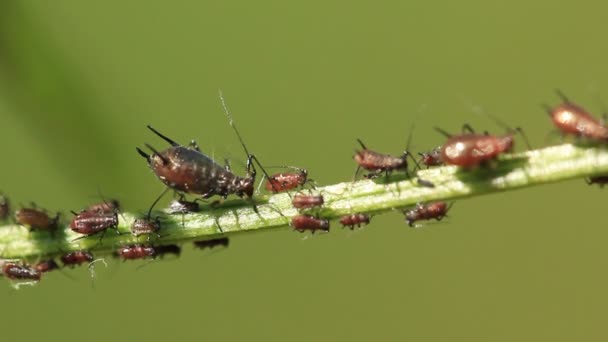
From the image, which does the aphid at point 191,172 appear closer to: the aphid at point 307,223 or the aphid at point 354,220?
the aphid at point 307,223

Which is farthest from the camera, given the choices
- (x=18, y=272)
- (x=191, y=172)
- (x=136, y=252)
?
(x=18, y=272)

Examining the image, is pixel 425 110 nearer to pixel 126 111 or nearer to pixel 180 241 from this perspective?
pixel 126 111

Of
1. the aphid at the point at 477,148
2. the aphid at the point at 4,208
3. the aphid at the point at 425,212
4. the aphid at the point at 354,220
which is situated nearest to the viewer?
the aphid at the point at 477,148

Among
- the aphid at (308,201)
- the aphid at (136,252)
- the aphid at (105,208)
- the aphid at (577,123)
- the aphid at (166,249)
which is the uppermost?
the aphid at (105,208)

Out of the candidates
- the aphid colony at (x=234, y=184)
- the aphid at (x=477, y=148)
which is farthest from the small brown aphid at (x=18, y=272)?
the aphid at (x=477, y=148)

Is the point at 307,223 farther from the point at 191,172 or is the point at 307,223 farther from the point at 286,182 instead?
the point at 191,172

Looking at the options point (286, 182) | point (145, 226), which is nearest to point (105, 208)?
point (145, 226)

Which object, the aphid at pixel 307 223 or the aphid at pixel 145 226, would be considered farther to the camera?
the aphid at pixel 145 226
